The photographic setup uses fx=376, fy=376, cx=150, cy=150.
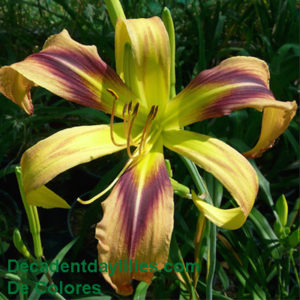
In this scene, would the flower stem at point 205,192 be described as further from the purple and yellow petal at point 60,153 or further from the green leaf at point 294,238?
the green leaf at point 294,238

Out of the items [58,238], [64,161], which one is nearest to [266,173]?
[58,238]

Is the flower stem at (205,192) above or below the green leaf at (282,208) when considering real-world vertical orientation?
above

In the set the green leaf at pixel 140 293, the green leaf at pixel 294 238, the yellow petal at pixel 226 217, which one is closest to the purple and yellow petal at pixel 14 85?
the yellow petal at pixel 226 217

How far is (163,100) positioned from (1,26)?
3.99 ft

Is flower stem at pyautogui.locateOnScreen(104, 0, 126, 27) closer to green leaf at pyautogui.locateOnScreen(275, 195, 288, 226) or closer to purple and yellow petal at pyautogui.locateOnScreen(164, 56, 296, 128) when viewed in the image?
purple and yellow petal at pyautogui.locateOnScreen(164, 56, 296, 128)

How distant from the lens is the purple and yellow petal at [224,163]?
0.53 m

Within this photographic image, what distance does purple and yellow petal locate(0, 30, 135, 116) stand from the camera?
1.95ft

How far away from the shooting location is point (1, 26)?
63.0 inches

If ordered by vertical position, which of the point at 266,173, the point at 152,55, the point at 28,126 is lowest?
the point at 266,173

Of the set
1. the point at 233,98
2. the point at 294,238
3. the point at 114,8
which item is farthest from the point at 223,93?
the point at 294,238

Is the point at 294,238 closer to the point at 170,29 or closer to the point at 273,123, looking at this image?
the point at 273,123

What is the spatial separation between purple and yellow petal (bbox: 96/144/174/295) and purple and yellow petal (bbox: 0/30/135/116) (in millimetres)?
153

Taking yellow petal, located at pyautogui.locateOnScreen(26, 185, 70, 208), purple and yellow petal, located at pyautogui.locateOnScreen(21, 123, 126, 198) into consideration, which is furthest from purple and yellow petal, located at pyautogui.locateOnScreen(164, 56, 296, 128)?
yellow petal, located at pyautogui.locateOnScreen(26, 185, 70, 208)

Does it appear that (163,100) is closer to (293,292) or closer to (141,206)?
(141,206)
